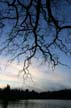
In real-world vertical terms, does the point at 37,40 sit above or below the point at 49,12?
below

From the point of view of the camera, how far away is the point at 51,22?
884 cm

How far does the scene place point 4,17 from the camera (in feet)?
29.5

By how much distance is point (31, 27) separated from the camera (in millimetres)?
9016

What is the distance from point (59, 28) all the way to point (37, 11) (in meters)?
0.83

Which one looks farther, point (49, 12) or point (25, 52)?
point (25, 52)

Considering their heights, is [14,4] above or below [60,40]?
above

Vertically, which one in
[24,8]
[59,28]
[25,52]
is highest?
[24,8]

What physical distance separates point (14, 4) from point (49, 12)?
114cm

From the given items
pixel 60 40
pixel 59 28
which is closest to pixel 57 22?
pixel 59 28

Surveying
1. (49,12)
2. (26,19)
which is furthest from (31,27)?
(49,12)

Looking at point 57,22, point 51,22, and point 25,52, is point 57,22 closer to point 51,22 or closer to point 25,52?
point 51,22

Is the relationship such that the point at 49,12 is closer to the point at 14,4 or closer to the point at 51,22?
the point at 51,22

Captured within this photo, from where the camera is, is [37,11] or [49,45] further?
[49,45]

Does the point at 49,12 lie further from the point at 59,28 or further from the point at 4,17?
the point at 4,17
